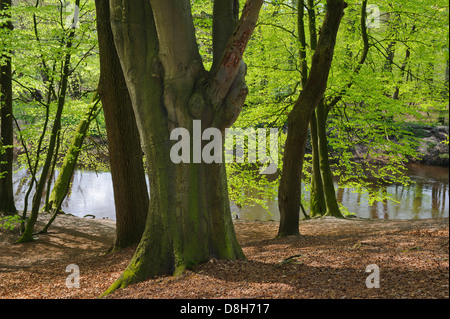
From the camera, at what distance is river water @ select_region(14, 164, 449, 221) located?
58.4 ft

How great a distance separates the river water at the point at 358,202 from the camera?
58.4 feet

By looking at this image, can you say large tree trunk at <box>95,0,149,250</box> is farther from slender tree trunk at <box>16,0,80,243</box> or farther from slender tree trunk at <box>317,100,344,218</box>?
slender tree trunk at <box>317,100,344,218</box>

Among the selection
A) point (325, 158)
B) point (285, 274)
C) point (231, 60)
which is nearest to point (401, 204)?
point (325, 158)

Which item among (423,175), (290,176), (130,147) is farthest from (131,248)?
(423,175)

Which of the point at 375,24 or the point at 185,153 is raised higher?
the point at 375,24

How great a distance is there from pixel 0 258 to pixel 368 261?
22.3ft

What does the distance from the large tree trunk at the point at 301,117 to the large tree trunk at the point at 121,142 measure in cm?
268

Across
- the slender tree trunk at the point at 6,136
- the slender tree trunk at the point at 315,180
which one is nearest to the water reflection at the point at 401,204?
the slender tree trunk at the point at 315,180

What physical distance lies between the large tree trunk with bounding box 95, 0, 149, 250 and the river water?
9800 mm

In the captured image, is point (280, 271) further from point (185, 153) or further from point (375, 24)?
point (375, 24)

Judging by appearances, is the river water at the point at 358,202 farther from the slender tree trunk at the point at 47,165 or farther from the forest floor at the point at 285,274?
the forest floor at the point at 285,274

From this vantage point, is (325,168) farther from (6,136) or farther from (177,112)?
(6,136)

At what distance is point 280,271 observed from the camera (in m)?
4.48
